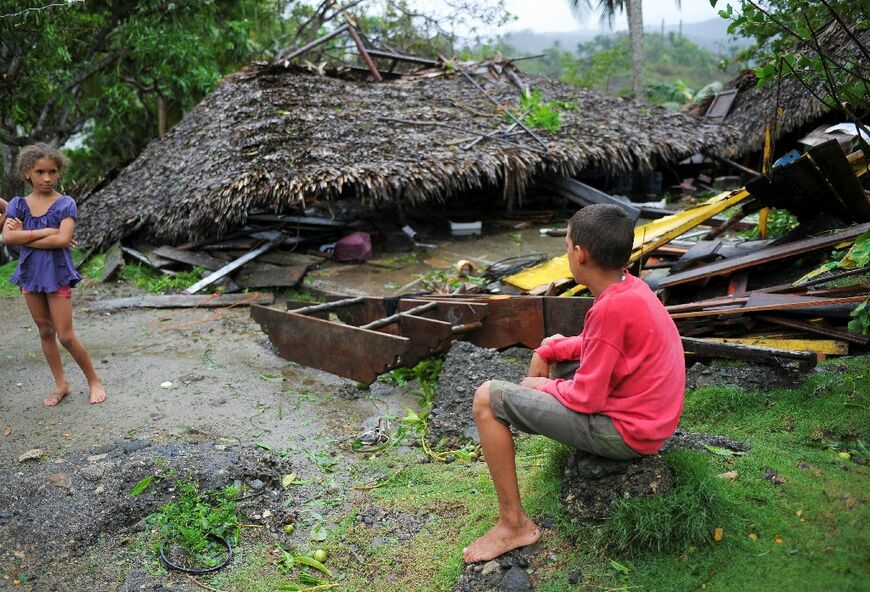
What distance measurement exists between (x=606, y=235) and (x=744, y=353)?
2.00m

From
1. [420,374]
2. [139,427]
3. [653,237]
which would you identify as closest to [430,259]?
[653,237]

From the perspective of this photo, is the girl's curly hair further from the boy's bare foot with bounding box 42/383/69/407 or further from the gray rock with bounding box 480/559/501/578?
the gray rock with bounding box 480/559/501/578

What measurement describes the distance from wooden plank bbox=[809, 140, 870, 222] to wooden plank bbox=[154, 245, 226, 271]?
785cm

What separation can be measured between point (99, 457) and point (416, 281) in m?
5.50

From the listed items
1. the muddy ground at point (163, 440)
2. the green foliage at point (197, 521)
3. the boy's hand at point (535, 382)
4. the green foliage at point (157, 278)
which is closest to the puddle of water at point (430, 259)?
the green foliage at point (157, 278)

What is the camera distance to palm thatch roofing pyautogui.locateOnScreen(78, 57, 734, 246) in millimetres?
9719

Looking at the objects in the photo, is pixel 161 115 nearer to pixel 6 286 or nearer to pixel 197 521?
pixel 6 286

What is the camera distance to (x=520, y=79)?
14.6 meters

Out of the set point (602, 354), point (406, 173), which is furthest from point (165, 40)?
point (602, 354)

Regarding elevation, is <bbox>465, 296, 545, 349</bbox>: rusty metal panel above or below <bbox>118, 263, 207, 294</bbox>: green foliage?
above

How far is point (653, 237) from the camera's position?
646cm

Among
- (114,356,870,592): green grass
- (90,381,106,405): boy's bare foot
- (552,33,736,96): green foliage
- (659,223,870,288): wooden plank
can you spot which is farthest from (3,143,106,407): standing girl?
(552,33,736,96): green foliage

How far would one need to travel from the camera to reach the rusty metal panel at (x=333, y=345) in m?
5.02

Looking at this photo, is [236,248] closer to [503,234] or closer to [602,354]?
[503,234]
